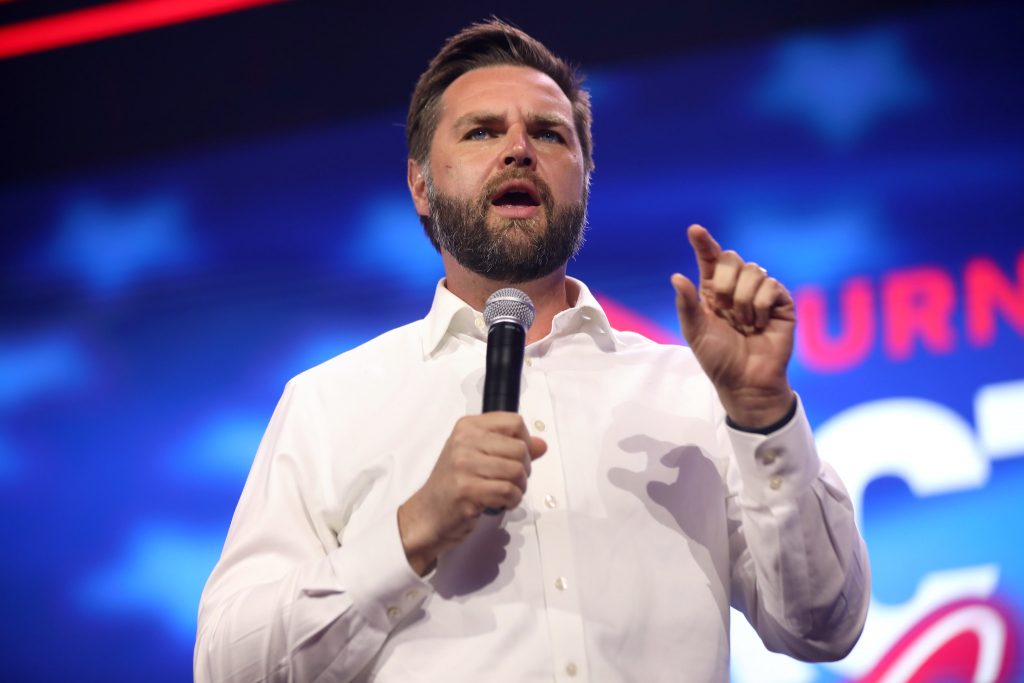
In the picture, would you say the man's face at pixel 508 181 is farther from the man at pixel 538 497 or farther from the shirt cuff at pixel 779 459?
the shirt cuff at pixel 779 459

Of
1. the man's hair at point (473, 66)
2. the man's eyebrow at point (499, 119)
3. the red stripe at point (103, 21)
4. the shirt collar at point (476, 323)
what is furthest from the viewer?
the red stripe at point (103, 21)

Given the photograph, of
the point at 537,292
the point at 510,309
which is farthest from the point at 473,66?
the point at 510,309

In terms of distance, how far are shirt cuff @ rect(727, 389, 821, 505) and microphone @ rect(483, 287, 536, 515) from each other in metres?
0.32

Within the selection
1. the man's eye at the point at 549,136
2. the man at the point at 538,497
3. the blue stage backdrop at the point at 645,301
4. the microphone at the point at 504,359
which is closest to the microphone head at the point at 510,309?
the microphone at the point at 504,359

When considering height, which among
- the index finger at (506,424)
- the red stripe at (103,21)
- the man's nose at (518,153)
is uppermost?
the red stripe at (103,21)

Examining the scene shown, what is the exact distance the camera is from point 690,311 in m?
1.37

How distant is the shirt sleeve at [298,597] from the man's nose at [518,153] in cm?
68

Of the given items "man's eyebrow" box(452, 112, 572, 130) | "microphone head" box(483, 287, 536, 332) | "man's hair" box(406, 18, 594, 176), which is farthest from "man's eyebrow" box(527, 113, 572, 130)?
"microphone head" box(483, 287, 536, 332)

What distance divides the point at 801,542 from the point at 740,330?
A: 1.01 feet

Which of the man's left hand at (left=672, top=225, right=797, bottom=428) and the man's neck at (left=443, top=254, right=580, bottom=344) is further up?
the man's neck at (left=443, top=254, right=580, bottom=344)

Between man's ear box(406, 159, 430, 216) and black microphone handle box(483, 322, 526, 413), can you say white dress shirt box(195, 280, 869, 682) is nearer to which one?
black microphone handle box(483, 322, 526, 413)

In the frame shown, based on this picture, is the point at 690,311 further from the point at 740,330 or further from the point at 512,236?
the point at 512,236

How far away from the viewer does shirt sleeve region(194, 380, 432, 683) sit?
1.38 m

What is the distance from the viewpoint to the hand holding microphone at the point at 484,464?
48.7 inches
